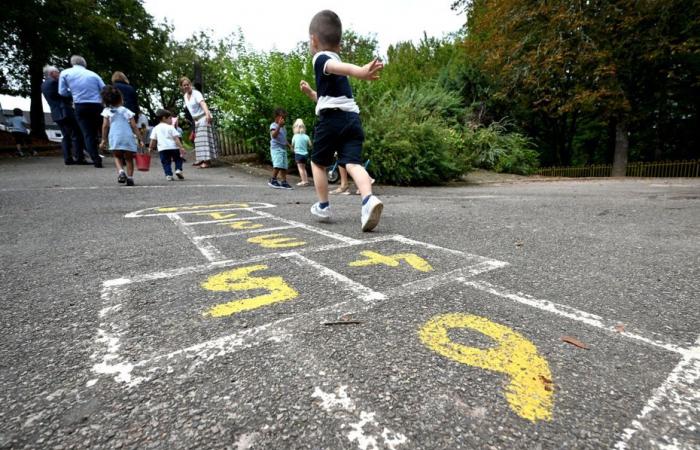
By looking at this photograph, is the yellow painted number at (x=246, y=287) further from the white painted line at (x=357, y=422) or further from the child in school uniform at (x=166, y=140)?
the child in school uniform at (x=166, y=140)

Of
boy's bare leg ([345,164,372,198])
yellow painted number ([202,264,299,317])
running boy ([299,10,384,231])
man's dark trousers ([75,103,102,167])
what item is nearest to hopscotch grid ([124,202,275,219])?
running boy ([299,10,384,231])

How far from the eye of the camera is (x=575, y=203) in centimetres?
531

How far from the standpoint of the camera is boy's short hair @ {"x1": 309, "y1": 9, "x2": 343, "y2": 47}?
10.0ft

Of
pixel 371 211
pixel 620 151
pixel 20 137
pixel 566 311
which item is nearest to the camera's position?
pixel 566 311

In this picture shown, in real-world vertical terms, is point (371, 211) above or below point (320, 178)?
below

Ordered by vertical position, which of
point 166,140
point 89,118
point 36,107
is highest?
point 36,107

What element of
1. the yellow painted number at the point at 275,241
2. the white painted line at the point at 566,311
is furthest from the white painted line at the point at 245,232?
the white painted line at the point at 566,311

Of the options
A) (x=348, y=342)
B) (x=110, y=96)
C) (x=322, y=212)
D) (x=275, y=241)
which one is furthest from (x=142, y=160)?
(x=348, y=342)

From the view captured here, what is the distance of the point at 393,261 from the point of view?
93.7 inches

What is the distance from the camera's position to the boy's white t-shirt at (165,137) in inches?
295

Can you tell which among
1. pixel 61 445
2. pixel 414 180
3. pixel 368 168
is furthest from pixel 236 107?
pixel 61 445

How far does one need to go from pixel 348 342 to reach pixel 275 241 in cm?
167

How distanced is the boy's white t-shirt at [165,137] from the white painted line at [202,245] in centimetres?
468

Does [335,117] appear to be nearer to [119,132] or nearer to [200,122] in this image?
[119,132]
